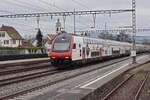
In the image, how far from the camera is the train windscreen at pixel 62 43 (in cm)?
2038

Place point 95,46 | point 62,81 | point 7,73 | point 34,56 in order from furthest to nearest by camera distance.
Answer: point 34,56 < point 95,46 < point 7,73 < point 62,81

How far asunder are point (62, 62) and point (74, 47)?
5.71 feet

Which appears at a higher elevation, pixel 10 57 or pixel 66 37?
pixel 66 37

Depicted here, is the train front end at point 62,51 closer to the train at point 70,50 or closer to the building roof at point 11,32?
the train at point 70,50

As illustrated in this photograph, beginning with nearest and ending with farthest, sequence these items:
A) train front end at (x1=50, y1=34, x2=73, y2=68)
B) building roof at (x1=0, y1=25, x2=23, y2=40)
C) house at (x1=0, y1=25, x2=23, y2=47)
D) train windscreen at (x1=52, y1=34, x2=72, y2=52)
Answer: train front end at (x1=50, y1=34, x2=73, y2=68) → train windscreen at (x1=52, y1=34, x2=72, y2=52) → house at (x1=0, y1=25, x2=23, y2=47) → building roof at (x1=0, y1=25, x2=23, y2=40)

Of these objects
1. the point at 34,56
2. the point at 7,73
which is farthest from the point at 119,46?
→ the point at 7,73

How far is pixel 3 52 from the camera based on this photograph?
33.1 meters

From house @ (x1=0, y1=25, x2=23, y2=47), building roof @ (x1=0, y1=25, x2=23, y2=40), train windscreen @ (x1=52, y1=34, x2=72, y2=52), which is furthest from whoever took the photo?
building roof @ (x1=0, y1=25, x2=23, y2=40)

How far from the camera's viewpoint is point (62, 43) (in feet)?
67.9

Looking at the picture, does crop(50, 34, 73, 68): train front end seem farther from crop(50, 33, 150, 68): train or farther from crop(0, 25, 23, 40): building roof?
crop(0, 25, 23, 40): building roof

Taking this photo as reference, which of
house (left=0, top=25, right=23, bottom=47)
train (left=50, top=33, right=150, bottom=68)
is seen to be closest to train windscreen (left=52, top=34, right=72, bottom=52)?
train (left=50, top=33, right=150, bottom=68)

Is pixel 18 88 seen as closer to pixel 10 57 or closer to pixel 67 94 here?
pixel 67 94

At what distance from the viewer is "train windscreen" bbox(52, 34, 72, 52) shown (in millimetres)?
20375

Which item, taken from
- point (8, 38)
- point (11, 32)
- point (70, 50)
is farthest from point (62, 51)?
point (11, 32)
